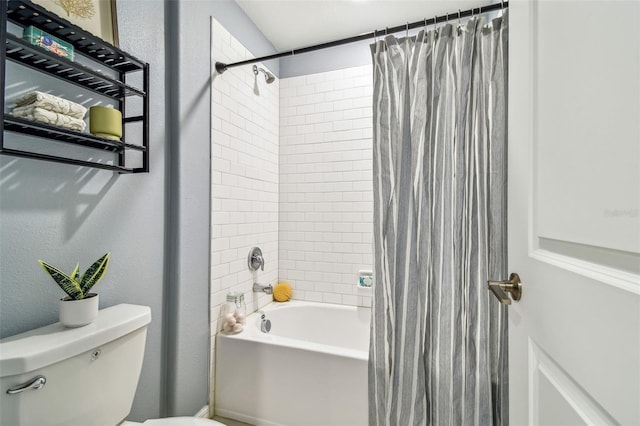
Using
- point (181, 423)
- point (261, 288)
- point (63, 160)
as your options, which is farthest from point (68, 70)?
point (261, 288)

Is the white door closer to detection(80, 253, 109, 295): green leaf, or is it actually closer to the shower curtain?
the shower curtain

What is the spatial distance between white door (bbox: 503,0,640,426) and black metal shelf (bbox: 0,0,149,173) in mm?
1314

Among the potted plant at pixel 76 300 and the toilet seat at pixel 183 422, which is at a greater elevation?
the potted plant at pixel 76 300

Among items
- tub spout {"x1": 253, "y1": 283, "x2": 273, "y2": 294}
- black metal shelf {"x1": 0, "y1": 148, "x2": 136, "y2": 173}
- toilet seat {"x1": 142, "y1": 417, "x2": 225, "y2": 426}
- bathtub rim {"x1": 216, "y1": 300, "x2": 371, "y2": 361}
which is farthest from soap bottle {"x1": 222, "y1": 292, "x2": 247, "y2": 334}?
black metal shelf {"x1": 0, "y1": 148, "x2": 136, "y2": 173}

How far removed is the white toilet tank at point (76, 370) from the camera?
2.50ft

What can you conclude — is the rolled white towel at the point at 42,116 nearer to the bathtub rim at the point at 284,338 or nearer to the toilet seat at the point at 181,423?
the toilet seat at the point at 181,423

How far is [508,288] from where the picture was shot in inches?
30.8

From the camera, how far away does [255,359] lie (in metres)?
1.70

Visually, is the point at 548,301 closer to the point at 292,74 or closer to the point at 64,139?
the point at 64,139

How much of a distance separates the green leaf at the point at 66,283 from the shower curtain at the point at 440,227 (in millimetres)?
1135

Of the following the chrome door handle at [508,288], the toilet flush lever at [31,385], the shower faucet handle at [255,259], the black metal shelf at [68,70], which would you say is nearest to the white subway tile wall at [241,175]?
the shower faucet handle at [255,259]

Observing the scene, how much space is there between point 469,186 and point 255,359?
57.7 inches

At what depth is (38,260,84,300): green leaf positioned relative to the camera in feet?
2.93

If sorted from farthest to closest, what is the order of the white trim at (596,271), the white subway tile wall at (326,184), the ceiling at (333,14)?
the white subway tile wall at (326,184), the ceiling at (333,14), the white trim at (596,271)
